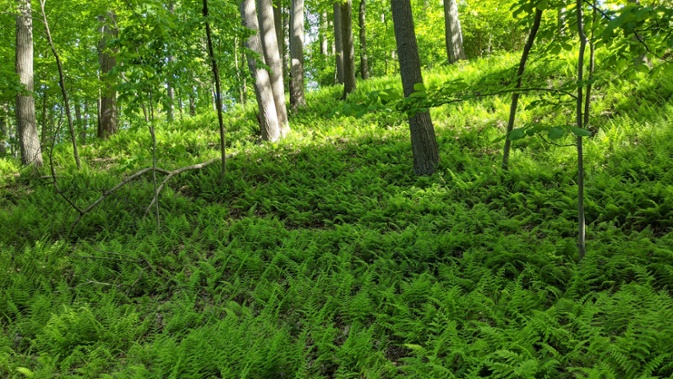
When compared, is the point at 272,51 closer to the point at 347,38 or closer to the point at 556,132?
the point at 347,38

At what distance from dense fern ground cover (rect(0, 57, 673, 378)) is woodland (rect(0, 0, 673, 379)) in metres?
0.03

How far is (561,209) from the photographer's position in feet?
17.5

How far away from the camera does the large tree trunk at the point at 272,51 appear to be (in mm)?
10945

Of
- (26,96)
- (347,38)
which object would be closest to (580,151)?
(347,38)

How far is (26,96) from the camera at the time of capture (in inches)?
419

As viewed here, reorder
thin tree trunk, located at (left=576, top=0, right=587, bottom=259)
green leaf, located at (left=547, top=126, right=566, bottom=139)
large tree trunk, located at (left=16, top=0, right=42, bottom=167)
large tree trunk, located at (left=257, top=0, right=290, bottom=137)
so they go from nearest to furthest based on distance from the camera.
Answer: green leaf, located at (left=547, top=126, right=566, bottom=139) < thin tree trunk, located at (left=576, top=0, right=587, bottom=259) < large tree trunk, located at (left=16, top=0, right=42, bottom=167) < large tree trunk, located at (left=257, top=0, right=290, bottom=137)

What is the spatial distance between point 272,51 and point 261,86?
1448 millimetres

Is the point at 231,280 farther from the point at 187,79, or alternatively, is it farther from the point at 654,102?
the point at 654,102

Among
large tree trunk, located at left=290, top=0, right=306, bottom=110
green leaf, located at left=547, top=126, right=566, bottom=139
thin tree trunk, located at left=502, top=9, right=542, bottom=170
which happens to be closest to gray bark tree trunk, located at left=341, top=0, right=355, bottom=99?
large tree trunk, located at left=290, top=0, right=306, bottom=110

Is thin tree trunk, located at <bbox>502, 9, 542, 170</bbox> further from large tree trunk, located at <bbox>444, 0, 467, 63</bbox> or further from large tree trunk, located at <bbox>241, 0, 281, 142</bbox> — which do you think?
large tree trunk, located at <bbox>444, 0, 467, 63</bbox>

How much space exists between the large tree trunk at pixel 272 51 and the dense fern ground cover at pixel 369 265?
223 cm

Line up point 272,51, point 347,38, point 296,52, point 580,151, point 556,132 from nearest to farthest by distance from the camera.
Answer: point 556,132
point 580,151
point 272,51
point 347,38
point 296,52

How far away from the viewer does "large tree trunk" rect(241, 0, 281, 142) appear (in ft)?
33.9

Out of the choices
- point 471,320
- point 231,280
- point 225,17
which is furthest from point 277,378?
point 225,17
